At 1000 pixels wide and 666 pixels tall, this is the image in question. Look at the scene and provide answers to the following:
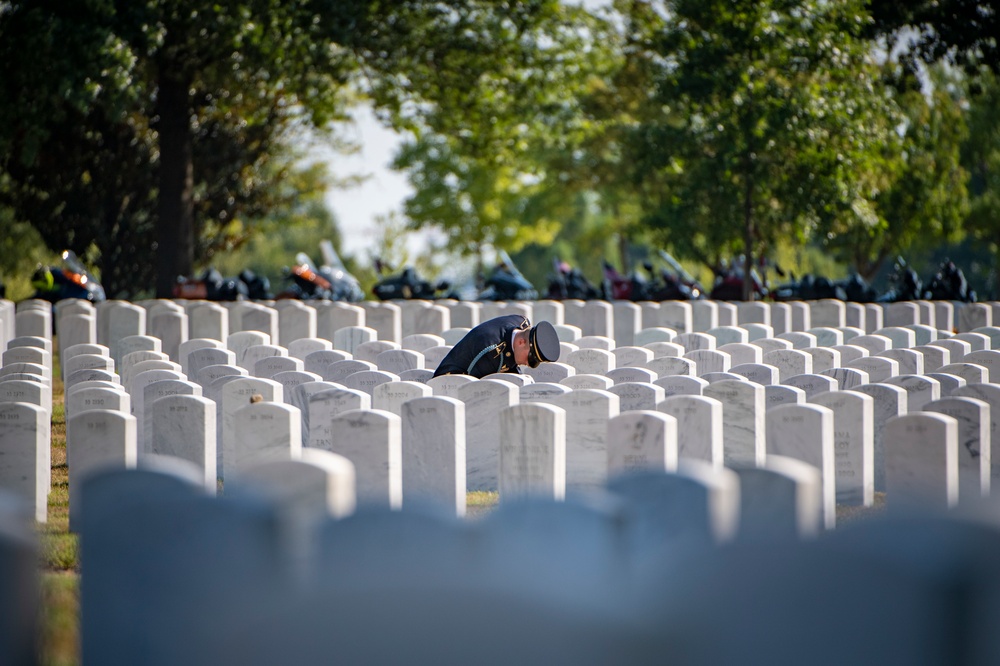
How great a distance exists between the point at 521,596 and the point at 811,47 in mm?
20438

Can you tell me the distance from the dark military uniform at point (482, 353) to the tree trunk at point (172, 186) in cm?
1432

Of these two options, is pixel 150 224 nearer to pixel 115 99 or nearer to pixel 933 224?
pixel 115 99

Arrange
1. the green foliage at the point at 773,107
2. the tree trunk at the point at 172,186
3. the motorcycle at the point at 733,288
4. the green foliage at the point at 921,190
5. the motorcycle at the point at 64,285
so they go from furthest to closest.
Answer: the green foliage at the point at 921,190
the motorcycle at the point at 733,288
the tree trunk at the point at 172,186
the green foliage at the point at 773,107
the motorcycle at the point at 64,285

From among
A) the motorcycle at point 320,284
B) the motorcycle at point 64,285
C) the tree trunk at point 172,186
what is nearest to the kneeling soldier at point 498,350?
the motorcycle at point 320,284

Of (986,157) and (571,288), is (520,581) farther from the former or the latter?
(986,157)

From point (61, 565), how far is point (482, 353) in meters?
4.19

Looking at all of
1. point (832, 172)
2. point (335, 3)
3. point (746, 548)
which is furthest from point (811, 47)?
point (746, 548)

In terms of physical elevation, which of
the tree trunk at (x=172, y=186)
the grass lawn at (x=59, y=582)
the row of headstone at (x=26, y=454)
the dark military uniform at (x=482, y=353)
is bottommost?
the grass lawn at (x=59, y=582)

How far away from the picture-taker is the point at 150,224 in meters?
30.4

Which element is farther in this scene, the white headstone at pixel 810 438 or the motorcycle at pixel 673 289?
the motorcycle at pixel 673 289

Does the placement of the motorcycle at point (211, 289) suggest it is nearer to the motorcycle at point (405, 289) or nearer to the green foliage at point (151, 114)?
the green foliage at point (151, 114)

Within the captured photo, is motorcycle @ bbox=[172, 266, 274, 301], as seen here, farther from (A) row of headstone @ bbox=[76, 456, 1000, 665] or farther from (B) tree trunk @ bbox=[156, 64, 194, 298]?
(A) row of headstone @ bbox=[76, 456, 1000, 665]

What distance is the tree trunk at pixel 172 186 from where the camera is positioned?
75.0 feet

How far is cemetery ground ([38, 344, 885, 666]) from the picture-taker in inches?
194
